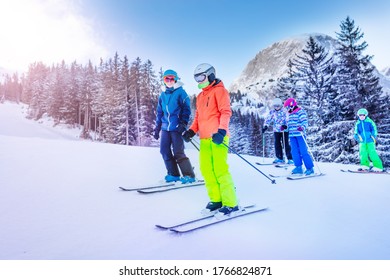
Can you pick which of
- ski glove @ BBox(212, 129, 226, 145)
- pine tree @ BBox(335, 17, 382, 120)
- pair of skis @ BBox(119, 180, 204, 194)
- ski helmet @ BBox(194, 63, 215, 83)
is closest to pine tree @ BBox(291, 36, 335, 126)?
pine tree @ BBox(335, 17, 382, 120)

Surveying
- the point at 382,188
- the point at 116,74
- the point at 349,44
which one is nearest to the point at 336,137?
the point at 349,44

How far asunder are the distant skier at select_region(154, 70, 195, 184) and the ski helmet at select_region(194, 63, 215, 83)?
1.57 meters

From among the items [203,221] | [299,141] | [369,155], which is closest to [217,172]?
[203,221]

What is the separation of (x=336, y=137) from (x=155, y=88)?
28957mm

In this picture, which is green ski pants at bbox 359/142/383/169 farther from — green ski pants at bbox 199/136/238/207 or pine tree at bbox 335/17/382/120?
pine tree at bbox 335/17/382/120

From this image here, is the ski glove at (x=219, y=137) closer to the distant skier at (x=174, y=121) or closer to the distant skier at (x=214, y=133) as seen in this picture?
the distant skier at (x=214, y=133)

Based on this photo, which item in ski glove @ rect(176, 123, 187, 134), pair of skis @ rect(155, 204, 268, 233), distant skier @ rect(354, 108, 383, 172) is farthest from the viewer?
distant skier @ rect(354, 108, 383, 172)

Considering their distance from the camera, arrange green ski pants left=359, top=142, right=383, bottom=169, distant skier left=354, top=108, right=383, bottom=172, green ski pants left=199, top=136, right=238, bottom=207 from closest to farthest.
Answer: green ski pants left=199, top=136, right=238, bottom=207, green ski pants left=359, top=142, right=383, bottom=169, distant skier left=354, top=108, right=383, bottom=172

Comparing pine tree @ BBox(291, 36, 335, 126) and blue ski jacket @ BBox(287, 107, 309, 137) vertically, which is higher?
pine tree @ BBox(291, 36, 335, 126)

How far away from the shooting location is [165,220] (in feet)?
10.2

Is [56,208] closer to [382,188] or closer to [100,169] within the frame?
[100,169]

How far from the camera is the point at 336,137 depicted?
68.5 feet

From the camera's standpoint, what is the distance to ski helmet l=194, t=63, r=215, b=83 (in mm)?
3457

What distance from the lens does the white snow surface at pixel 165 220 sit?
2.32 meters
